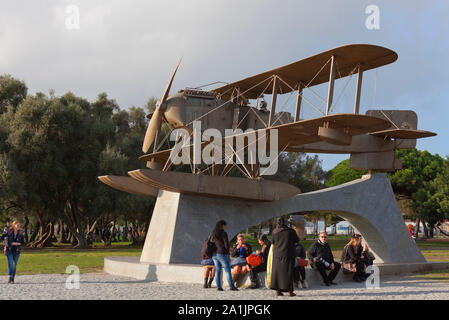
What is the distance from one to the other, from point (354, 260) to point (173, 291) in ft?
18.2

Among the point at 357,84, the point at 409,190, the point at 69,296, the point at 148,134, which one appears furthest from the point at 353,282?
the point at 409,190

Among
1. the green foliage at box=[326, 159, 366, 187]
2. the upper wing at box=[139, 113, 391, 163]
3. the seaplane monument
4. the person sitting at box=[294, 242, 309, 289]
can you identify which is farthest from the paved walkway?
the green foliage at box=[326, 159, 366, 187]

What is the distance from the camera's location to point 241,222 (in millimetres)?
18328

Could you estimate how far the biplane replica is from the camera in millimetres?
15703

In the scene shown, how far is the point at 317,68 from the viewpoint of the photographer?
1719 cm

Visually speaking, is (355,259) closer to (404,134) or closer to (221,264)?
(221,264)

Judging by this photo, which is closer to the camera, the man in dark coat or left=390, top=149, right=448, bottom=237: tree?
the man in dark coat

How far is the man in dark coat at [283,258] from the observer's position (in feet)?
35.3

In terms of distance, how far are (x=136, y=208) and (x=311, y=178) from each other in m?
30.7

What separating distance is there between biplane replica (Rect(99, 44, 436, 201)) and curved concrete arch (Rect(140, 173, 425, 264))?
0.58 metres

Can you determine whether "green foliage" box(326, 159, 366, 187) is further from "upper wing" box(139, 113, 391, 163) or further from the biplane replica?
"upper wing" box(139, 113, 391, 163)
